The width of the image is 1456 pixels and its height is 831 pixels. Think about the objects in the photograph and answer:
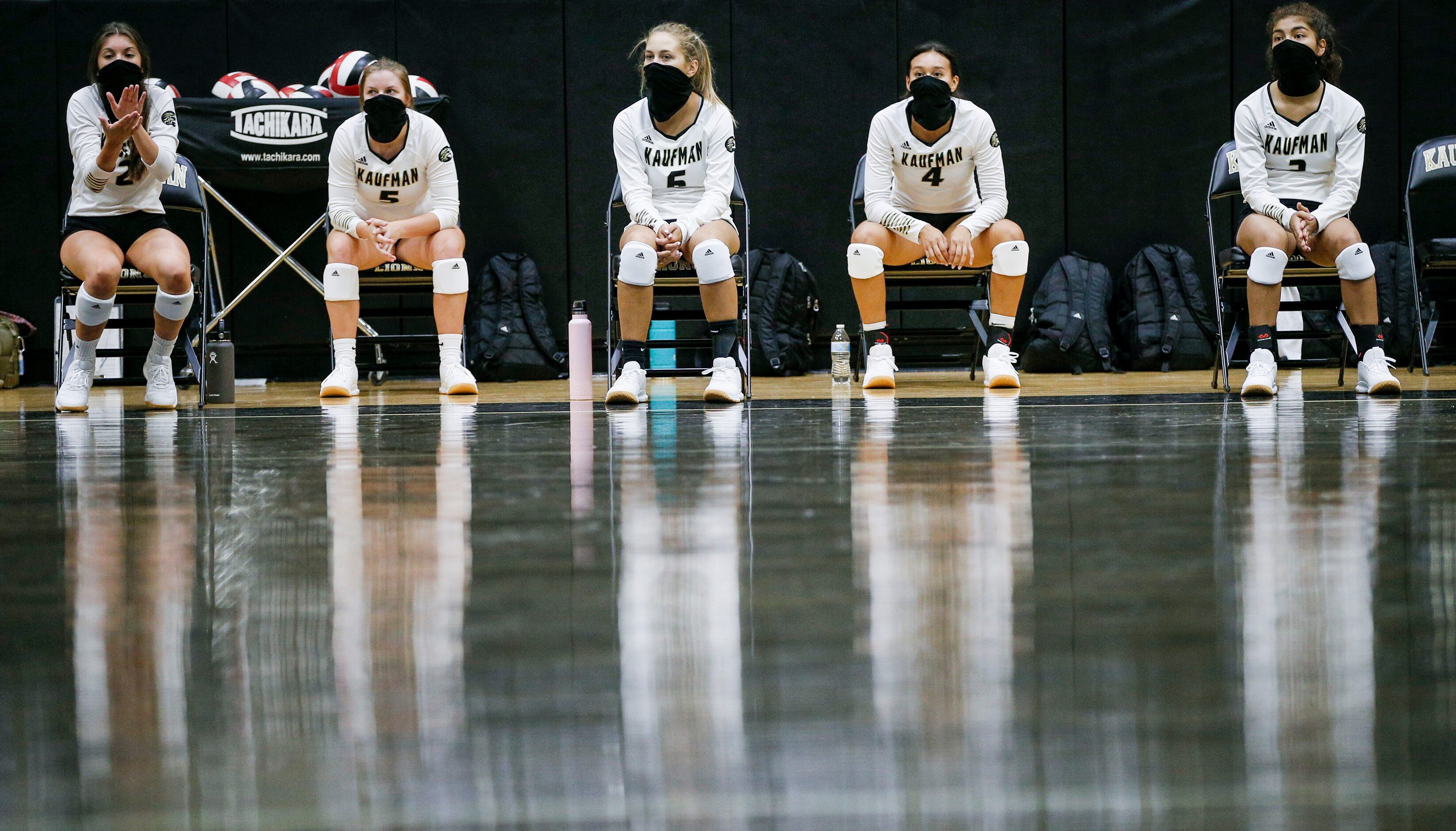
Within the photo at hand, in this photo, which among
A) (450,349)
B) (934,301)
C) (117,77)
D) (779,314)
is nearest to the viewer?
(117,77)

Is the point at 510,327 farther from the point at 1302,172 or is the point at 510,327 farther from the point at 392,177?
the point at 1302,172

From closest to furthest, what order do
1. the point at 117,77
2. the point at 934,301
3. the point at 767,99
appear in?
the point at 117,77 < the point at 934,301 < the point at 767,99

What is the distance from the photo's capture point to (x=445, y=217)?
5.08 m

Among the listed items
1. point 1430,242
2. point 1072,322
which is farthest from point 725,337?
point 1430,242

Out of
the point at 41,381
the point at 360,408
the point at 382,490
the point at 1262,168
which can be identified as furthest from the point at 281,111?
the point at 382,490

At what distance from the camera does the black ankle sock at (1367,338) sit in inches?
167

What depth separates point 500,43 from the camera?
6922 millimetres

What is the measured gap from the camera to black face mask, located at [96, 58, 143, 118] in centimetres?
444

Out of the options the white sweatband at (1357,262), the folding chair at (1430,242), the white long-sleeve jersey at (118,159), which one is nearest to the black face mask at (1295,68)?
the white sweatband at (1357,262)

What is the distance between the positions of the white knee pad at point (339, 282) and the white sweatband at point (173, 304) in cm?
58

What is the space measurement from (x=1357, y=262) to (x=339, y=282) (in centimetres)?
365

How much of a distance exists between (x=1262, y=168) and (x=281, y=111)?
4.26 metres

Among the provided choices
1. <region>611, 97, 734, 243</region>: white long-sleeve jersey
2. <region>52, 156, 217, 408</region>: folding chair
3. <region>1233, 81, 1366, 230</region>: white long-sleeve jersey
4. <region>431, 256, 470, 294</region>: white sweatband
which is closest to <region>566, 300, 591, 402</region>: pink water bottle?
<region>611, 97, 734, 243</region>: white long-sleeve jersey

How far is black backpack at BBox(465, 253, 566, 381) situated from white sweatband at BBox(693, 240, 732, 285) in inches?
89.8
